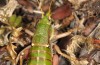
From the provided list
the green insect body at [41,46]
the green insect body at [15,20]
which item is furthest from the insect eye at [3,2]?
the green insect body at [41,46]

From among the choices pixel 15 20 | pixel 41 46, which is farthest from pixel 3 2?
pixel 41 46

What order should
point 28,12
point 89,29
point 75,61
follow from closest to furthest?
point 75,61, point 89,29, point 28,12

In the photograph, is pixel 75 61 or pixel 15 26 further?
pixel 15 26

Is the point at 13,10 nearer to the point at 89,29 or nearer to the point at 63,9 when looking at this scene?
the point at 63,9

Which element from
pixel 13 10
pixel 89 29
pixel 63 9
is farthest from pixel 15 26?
pixel 89 29

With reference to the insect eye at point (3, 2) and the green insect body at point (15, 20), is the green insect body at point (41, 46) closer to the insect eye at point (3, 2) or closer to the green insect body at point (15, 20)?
the green insect body at point (15, 20)

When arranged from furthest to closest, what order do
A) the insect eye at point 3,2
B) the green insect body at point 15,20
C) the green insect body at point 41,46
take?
the insect eye at point 3,2
the green insect body at point 15,20
the green insect body at point 41,46

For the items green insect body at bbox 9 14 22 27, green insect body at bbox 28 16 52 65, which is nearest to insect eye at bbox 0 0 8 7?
green insect body at bbox 9 14 22 27

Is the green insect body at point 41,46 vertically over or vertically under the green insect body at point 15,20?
under
